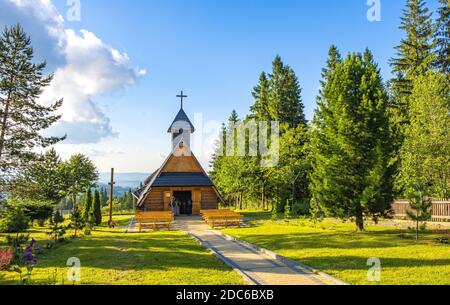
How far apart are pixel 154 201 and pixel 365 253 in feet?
70.6

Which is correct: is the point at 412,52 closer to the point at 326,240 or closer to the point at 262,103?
the point at 262,103

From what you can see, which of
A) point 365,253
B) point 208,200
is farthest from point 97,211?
point 365,253

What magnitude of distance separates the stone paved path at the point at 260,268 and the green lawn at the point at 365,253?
0.60 m

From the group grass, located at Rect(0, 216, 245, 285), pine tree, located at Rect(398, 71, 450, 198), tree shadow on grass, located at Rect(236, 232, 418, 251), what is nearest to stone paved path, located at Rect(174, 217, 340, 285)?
grass, located at Rect(0, 216, 245, 285)

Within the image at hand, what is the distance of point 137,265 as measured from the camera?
35.0 ft

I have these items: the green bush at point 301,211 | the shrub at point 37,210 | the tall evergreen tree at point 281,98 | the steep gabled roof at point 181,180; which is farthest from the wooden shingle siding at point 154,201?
the tall evergreen tree at point 281,98

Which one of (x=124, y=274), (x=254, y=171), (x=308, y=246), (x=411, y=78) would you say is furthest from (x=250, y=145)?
(x=124, y=274)

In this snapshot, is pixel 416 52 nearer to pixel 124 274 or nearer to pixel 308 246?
pixel 308 246

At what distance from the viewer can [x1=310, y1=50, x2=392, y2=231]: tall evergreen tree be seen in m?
17.5

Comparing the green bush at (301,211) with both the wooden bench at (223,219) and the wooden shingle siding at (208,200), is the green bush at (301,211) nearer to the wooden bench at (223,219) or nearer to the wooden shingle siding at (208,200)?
the wooden shingle siding at (208,200)

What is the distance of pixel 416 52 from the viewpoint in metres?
39.3
